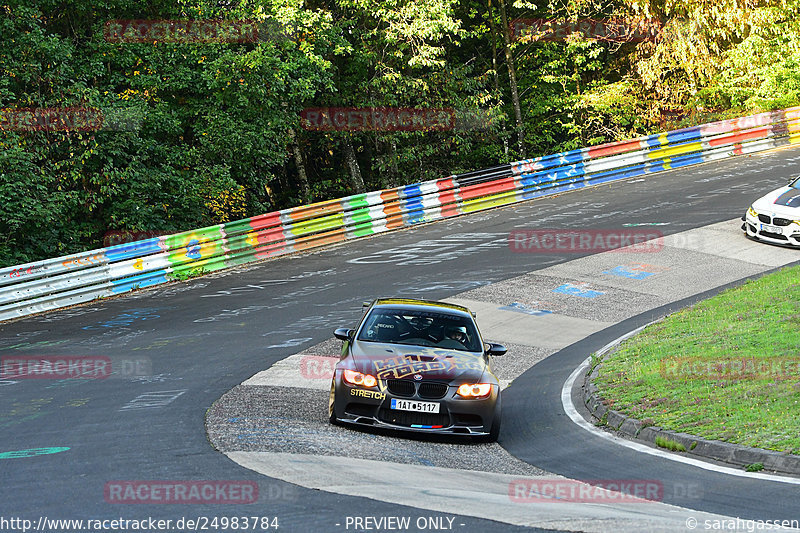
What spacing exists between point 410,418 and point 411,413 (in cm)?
6

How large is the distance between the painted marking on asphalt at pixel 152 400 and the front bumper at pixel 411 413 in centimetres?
253

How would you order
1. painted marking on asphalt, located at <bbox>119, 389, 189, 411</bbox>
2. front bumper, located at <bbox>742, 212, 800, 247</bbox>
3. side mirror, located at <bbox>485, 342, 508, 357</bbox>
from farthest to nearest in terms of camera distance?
1. front bumper, located at <bbox>742, 212, 800, 247</bbox>
2. side mirror, located at <bbox>485, 342, 508, 357</bbox>
3. painted marking on asphalt, located at <bbox>119, 389, 189, 411</bbox>

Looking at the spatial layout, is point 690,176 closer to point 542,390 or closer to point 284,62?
point 284,62

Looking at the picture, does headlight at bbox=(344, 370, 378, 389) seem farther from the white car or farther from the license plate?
the white car

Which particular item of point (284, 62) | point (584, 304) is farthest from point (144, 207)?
point (584, 304)

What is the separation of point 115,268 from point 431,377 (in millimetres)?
11870

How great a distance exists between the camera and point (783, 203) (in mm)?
21234

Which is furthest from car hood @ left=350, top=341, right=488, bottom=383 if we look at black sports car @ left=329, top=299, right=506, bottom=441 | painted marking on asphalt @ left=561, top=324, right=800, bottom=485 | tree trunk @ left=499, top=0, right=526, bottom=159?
tree trunk @ left=499, top=0, right=526, bottom=159

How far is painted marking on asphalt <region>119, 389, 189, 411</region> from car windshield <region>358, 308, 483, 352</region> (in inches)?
100

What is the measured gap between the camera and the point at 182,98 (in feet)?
83.8

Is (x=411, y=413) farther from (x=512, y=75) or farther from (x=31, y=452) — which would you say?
(x=512, y=75)

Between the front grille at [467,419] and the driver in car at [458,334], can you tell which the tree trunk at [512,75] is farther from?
the front grille at [467,419]

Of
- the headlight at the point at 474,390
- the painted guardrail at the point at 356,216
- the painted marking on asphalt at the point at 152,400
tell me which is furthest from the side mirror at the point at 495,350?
the painted guardrail at the point at 356,216

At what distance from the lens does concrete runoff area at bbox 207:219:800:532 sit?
6738 mm
